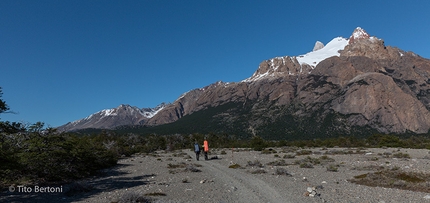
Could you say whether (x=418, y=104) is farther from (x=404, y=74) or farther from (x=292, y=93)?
(x=292, y=93)

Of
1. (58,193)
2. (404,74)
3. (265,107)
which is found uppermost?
(404,74)

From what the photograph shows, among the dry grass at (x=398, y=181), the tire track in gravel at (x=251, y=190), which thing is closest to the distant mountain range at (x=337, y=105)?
the dry grass at (x=398, y=181)

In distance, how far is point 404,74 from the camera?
170 metres

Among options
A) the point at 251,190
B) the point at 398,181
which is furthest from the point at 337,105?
the point at 251,190

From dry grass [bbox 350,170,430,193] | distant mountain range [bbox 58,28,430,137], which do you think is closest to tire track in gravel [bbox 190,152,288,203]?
dry grass [bbox 350,170,430,193]

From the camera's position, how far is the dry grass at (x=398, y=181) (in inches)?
465

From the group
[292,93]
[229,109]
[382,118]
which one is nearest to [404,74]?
[382,118]

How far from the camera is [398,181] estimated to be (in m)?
12.5

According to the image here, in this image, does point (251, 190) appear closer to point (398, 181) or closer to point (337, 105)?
point (398, 181)

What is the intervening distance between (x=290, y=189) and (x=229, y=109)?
157598mm

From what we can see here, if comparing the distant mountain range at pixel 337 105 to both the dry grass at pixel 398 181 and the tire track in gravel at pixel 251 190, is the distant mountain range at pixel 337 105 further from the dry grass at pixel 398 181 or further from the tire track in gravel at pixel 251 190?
the tire track in gravel at pixel 251 190

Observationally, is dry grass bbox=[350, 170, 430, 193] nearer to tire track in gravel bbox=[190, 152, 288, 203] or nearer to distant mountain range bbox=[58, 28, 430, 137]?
tire track in gravel bbox=[190, 152, 288, 203]

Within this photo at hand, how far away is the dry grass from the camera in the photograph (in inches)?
465

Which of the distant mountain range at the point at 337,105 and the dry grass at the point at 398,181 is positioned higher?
the distant mountain range at the point at 337,105
